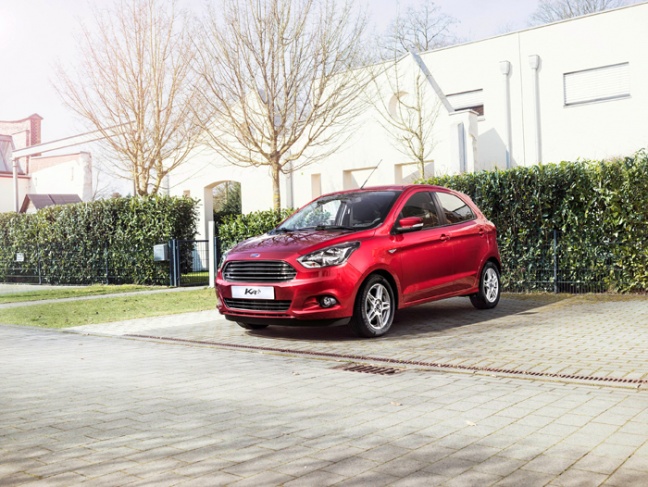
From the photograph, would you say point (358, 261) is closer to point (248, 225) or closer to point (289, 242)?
point (289, 242)

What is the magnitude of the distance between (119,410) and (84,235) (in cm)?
1697

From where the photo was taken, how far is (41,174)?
5859cm

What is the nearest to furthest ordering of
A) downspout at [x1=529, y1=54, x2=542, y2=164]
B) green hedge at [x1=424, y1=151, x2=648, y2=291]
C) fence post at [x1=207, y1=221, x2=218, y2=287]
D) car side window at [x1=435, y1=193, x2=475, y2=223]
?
1. car side window at [x1=435, y1=193, x2=475, y2=223]
2. green hedge at [x1=424, y1=151, x2=648, y2=291]
3. fence post at [x1=207, y1=221, x2=218, y2=287]
4. downspout at [x1=529, y1=54, x2=542, y2=164]

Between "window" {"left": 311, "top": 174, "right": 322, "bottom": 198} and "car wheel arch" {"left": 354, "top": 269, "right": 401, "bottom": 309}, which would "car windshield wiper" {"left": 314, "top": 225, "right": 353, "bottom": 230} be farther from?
"window" {"left": 311, "top": 174, "right": 322, "bottom": 198}

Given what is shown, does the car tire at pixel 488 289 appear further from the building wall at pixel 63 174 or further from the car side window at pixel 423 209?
the building wall at pixel 63 174

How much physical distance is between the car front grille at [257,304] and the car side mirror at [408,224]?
1769 millimetres

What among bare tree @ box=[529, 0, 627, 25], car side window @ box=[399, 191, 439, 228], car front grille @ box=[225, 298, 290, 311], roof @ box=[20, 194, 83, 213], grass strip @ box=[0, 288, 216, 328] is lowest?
grass strip @ box=[0, 288, 216, 328]

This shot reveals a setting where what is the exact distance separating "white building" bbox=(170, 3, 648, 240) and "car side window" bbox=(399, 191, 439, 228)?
11290 millimetres

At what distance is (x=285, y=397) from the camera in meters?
5.58

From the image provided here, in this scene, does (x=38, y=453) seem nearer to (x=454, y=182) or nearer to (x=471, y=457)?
(x=471, y=457)

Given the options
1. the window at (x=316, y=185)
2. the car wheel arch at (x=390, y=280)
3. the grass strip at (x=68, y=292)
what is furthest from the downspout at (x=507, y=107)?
the car wheel arch at (x=390, y=280)

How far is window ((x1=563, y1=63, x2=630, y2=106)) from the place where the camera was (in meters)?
22.1

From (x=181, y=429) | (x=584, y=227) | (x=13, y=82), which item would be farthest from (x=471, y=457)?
(x=13, y=82)

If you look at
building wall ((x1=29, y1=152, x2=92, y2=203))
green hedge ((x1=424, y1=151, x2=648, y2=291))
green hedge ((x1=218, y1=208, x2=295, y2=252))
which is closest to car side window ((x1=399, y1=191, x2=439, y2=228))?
green hedge ((x1=424, y1=151, x2=648, y2=291))
